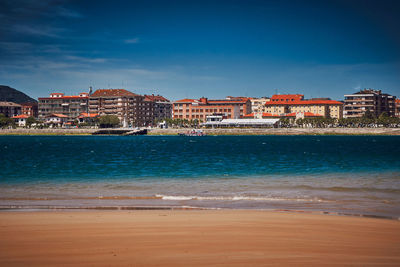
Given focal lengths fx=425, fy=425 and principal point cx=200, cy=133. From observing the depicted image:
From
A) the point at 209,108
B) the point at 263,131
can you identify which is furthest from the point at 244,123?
the point at 209,108

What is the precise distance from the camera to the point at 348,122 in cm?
15000

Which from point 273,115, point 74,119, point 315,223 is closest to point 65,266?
point 315,223

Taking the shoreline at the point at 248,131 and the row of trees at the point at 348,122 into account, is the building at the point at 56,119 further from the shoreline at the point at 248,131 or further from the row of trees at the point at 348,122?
the row of trees at the point at 348,122

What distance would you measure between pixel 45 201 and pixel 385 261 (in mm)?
11693

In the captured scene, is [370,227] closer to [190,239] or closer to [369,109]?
[190,239]

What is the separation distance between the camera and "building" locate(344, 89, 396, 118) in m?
169

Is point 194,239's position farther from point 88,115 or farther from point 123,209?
point 88,115

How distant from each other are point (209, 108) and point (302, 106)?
3925cm

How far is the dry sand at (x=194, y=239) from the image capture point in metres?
7.76

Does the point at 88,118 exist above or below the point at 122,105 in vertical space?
below

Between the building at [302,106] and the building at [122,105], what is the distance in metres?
54.4

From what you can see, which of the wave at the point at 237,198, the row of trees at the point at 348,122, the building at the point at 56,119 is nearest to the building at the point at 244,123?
the row of trees at the point at 348,122

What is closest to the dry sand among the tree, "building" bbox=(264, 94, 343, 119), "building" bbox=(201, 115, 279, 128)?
"building" bbox=(201, 115, 279, 128)

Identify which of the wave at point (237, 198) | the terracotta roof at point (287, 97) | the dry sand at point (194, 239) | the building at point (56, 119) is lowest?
the wave at point (237, 198)
